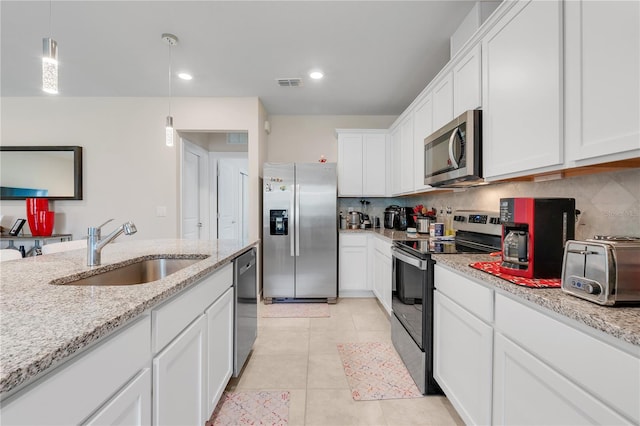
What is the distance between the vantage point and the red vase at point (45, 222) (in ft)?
11.0

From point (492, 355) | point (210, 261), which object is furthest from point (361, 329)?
point (210, 261)

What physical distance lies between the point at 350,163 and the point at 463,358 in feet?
9.22

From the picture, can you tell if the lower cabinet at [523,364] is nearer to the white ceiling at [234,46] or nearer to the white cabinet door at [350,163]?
the white ceiling at [234,46]

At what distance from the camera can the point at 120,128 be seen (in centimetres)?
357

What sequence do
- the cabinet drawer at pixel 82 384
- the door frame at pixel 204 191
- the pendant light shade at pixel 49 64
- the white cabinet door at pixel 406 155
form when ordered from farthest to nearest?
the door frame at pixel 204 191, the white cabinet door at pixel 406 155, the pendant light shade at pixel 49 64, the cabinet drawer at pixel 82 384

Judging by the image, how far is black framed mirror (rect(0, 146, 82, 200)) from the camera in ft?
11.5

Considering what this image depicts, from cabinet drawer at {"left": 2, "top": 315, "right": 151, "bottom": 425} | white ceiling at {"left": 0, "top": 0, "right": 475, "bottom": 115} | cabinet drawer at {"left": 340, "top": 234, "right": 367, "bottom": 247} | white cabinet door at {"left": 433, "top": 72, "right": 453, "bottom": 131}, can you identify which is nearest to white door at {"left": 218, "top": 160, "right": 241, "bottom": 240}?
white ceiling at {"left": 0, "top": 0, "right": 475, "bottom": 115}

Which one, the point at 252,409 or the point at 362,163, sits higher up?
the point at 362,163

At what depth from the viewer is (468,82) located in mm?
1891

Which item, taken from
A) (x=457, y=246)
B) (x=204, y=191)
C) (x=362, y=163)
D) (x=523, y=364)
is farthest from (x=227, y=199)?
(x=523, y=364)

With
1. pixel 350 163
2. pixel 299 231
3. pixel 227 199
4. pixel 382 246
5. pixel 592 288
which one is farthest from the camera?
pixel 227 199

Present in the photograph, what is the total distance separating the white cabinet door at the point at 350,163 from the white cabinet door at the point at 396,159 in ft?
1.39

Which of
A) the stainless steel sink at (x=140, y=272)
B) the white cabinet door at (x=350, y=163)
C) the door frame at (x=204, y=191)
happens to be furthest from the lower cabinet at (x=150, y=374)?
the door frame at (x=204, y=191)

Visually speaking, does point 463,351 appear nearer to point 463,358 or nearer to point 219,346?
point 463,358
